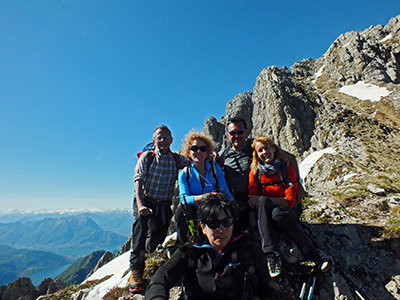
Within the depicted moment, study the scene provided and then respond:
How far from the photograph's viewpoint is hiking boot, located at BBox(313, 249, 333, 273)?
442 centimetres

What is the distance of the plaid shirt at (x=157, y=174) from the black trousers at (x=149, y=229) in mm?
241

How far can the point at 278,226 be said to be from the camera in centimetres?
515

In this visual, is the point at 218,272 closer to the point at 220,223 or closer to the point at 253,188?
the point at 220,223

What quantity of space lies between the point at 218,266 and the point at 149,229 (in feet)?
10.2

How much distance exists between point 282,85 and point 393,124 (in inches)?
1129

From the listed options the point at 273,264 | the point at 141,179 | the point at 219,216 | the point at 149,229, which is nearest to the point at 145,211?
the point at 149,229

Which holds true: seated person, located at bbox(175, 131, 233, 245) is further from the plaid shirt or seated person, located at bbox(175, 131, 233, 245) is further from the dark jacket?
the dark jacket

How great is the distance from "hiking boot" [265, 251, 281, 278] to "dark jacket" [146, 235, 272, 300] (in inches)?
60.0

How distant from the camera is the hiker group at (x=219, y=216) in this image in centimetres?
323

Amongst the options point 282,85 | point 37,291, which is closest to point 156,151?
point 37,291

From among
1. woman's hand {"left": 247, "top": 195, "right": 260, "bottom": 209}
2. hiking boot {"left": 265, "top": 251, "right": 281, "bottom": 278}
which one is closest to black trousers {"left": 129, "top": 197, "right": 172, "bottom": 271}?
woman's hand {"left": 247, "top": 195, "right": 260, "bottom": 209}

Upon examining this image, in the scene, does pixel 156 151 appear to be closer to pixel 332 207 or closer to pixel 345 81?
pixel 332 207

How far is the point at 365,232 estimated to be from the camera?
681 centimetres

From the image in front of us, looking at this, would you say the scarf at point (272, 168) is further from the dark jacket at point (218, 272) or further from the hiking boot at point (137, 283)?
the hiking boot at point (137, 283)
